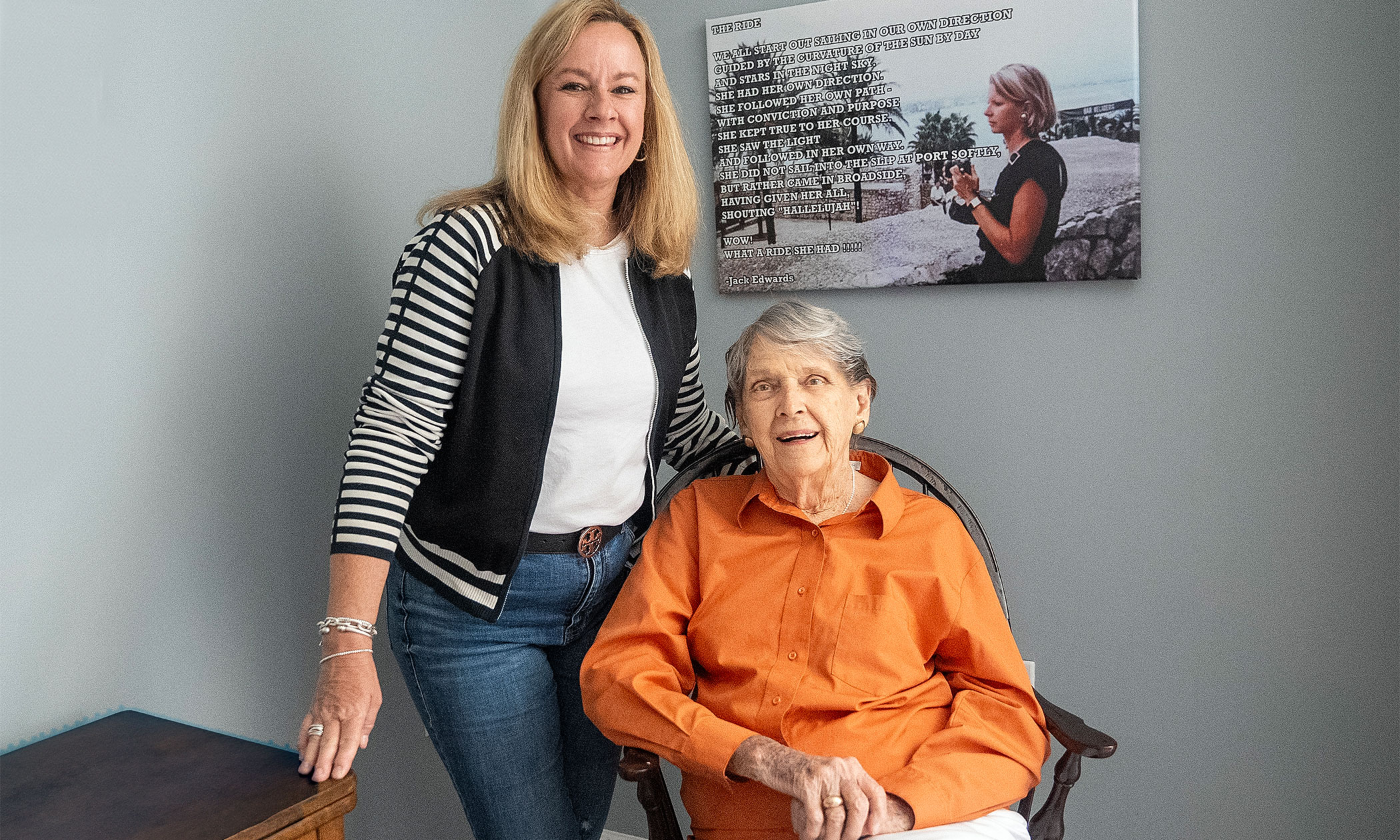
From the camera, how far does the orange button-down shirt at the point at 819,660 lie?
1.38m

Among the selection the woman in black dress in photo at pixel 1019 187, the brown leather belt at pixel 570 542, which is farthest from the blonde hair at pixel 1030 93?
the brown leather belt at pixel 570 542

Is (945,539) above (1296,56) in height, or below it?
below

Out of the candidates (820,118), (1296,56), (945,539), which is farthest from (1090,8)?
(945,539)

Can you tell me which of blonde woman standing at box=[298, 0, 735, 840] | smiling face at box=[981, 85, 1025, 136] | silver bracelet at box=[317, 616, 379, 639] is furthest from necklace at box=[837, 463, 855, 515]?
smiling face at box=[981, 85, 1025, 136]

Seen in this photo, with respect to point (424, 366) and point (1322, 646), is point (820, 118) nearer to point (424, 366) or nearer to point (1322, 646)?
point (424, 366)

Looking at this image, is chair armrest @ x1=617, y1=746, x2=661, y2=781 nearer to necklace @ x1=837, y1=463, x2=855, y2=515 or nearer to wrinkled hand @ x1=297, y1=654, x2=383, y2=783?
wrinkled hand @ x1=297, y1=654, x2=383, y2=783

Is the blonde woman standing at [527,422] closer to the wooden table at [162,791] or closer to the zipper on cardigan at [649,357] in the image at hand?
the zipper on cardigan at [649,357]

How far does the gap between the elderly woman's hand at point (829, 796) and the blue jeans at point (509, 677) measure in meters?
0.39

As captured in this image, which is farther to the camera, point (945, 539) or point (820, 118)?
point (820, 118)

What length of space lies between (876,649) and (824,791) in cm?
25

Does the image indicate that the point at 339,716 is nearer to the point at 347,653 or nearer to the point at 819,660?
the point at 347,653

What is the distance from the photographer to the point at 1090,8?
1905 millimetres

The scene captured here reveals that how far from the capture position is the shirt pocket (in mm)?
1431

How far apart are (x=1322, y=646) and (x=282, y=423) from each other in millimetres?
2028
